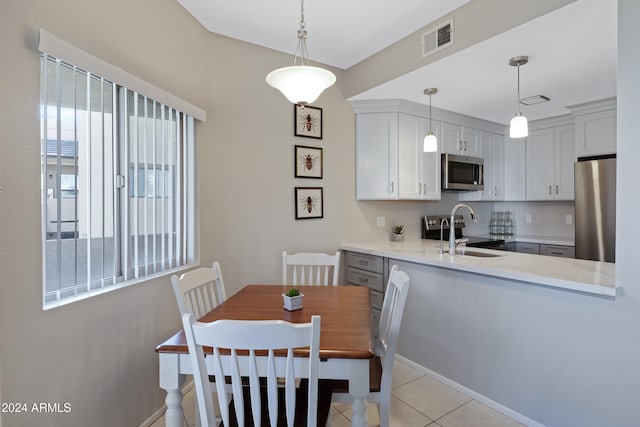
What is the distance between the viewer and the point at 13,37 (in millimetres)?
1218

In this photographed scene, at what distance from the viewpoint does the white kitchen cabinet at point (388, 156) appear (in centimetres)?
318

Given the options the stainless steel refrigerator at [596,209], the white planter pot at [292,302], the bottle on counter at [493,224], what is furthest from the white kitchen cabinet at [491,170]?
the white planter pot at [292,302]

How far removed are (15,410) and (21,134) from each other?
41.6 inches

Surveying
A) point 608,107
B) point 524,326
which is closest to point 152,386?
point 524,326

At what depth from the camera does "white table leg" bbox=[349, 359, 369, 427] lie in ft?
3.82

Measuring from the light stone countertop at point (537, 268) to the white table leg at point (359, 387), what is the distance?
118 cm

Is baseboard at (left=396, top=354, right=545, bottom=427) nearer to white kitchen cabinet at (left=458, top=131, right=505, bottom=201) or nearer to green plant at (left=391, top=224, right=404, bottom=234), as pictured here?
green plant at (left=391, top=224, right=404, bottom=234)

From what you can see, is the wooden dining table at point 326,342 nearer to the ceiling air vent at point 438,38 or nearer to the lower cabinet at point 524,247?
the ceiling air vent at point 438,38

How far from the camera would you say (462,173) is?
365cm

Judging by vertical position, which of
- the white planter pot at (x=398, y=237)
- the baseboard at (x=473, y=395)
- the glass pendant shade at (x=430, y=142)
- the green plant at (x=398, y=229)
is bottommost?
the baseboard at (x=473, y=395)

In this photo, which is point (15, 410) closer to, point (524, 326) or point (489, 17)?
point (524, 326)

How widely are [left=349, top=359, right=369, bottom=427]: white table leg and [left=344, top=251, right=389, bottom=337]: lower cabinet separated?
145 centimetres

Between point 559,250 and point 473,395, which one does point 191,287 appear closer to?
point 473,395

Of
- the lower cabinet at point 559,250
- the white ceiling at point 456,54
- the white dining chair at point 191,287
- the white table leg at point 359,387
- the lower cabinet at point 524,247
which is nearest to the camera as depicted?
the white table leg at point 359,387
